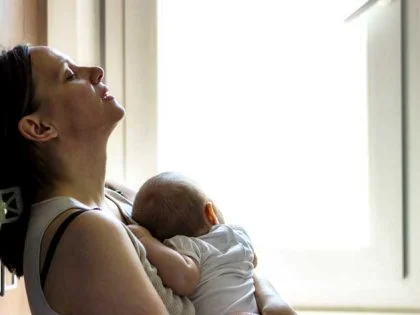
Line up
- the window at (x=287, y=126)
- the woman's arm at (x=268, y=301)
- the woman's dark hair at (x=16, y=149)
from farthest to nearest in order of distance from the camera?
the window at (x=287, y=126)
the woman's arm at (x=268, y=301)
the woman's dark hair at (x=16, y=149)

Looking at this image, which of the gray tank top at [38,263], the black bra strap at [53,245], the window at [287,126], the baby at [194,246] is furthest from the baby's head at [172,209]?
the window at [287,126]

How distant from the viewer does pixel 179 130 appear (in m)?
1.64

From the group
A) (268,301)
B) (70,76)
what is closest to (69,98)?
(70,76)

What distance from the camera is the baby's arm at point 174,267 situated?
997 mm

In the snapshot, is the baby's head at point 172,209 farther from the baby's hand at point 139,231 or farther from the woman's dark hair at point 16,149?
the woman's dark hair at point 16,149

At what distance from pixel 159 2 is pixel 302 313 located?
2.72 feet

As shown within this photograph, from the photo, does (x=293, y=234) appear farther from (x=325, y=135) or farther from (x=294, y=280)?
(x=325, y=135)

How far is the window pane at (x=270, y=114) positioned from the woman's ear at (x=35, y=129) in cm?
65

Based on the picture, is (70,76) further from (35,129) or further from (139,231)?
(139,231)

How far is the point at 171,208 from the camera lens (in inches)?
43.7

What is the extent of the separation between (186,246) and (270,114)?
0.66 meters

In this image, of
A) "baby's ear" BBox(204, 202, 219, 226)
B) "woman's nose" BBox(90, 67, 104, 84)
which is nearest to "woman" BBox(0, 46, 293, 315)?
"woman's nose" BBox(90, 67, 104, 84)

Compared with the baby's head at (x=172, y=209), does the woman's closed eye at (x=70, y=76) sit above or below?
above

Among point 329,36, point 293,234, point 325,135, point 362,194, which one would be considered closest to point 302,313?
point 293,234
